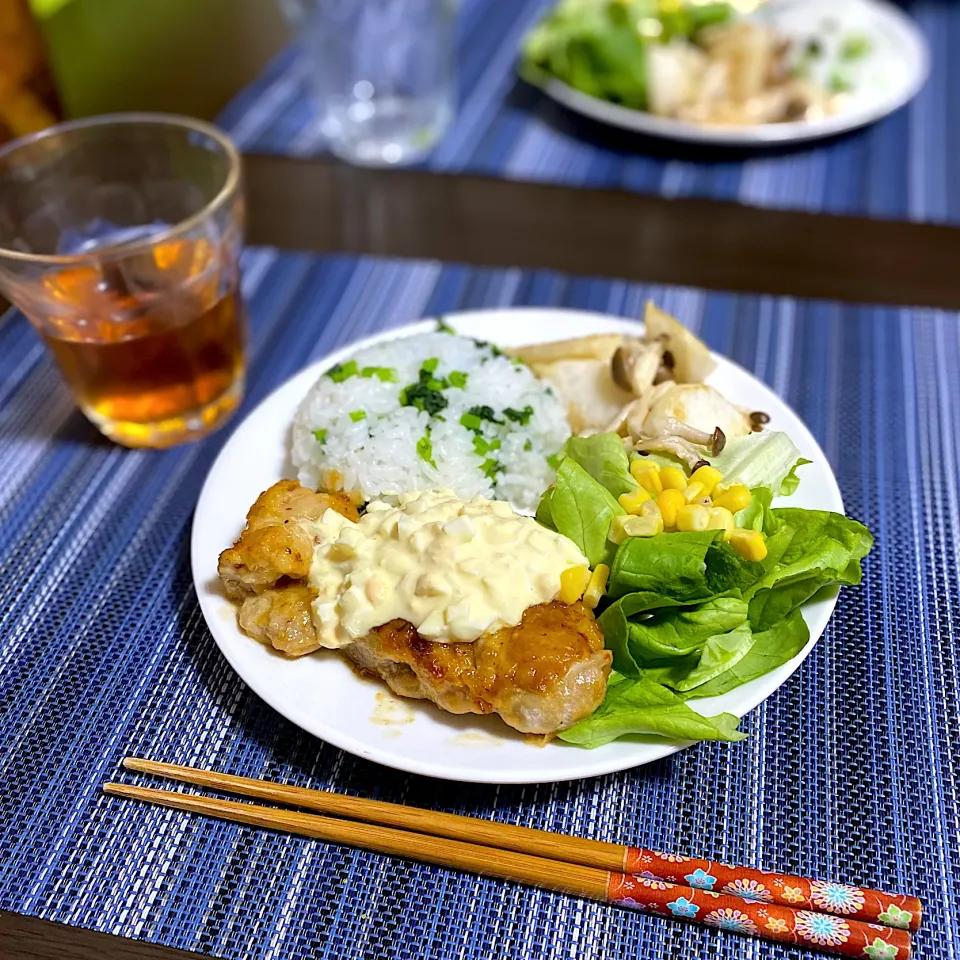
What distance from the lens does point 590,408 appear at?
233cm

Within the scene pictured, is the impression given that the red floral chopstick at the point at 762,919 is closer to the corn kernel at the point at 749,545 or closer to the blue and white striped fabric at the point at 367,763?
the blue and white striped fabric at the point at 367,763

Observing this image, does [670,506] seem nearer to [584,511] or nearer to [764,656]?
[584,511]

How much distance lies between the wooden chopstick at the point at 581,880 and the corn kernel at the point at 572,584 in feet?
1.51

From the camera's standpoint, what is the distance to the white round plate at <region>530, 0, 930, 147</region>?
11.2ft

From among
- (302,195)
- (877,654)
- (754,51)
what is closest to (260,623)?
(877,654)

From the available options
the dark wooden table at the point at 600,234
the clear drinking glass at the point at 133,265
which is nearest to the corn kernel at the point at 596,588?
the clear drinking glass at the point at 133,265

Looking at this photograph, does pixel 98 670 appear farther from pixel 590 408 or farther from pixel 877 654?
pixel 877 654

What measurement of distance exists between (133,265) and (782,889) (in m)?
1.92

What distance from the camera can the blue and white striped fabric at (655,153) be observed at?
3426 mm

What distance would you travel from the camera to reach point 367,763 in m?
1.77

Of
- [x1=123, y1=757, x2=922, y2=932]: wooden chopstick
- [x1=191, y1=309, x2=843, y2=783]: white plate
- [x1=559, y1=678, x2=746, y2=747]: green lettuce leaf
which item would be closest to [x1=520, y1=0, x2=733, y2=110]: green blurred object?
[x1=191, y1=309, x2=843, y2=783]: white plate

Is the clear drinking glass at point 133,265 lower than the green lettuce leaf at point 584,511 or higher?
higher

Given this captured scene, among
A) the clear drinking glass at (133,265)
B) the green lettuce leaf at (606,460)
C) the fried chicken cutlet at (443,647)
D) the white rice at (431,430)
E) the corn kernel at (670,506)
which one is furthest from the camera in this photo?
the clear drinking glass at (133,265)

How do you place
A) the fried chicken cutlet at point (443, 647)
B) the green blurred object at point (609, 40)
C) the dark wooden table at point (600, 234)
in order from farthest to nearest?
the green blurred object at point (609, 40), the dark wooden table at point (600, 234), the fried chicken cutlet at point (443, 647)
